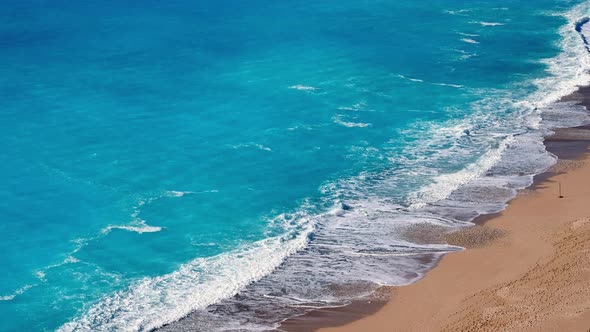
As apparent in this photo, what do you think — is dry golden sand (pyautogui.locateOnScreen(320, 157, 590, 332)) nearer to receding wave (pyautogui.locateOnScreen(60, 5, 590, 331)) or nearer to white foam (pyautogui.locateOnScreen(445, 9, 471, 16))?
receding wave (pyautogui.locateOnScreen(60, 5, 590, 331))

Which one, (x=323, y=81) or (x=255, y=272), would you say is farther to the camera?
(x=323, y=81)

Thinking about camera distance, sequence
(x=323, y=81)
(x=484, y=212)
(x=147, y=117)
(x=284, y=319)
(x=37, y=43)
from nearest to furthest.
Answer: (x=284, y=319) → (x=484, y=212) → (x=147, y=117) → (x=323, y=81) → (x=37, y=43)

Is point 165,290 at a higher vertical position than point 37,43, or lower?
lower

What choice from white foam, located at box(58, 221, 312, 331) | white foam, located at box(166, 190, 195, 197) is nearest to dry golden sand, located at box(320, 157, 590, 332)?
white foam, located at box(58, 221, 312, 331)

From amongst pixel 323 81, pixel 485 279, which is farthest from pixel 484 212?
pixel 323 81

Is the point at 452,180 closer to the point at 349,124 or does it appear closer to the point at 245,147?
the point at 349,124

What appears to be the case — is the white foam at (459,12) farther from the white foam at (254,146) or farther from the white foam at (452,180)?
the white foam at (254,146)

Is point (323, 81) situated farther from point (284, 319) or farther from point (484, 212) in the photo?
point (284, 319)

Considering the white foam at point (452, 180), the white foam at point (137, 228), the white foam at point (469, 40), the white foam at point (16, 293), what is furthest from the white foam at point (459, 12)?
the white foam at point (16, 293)
